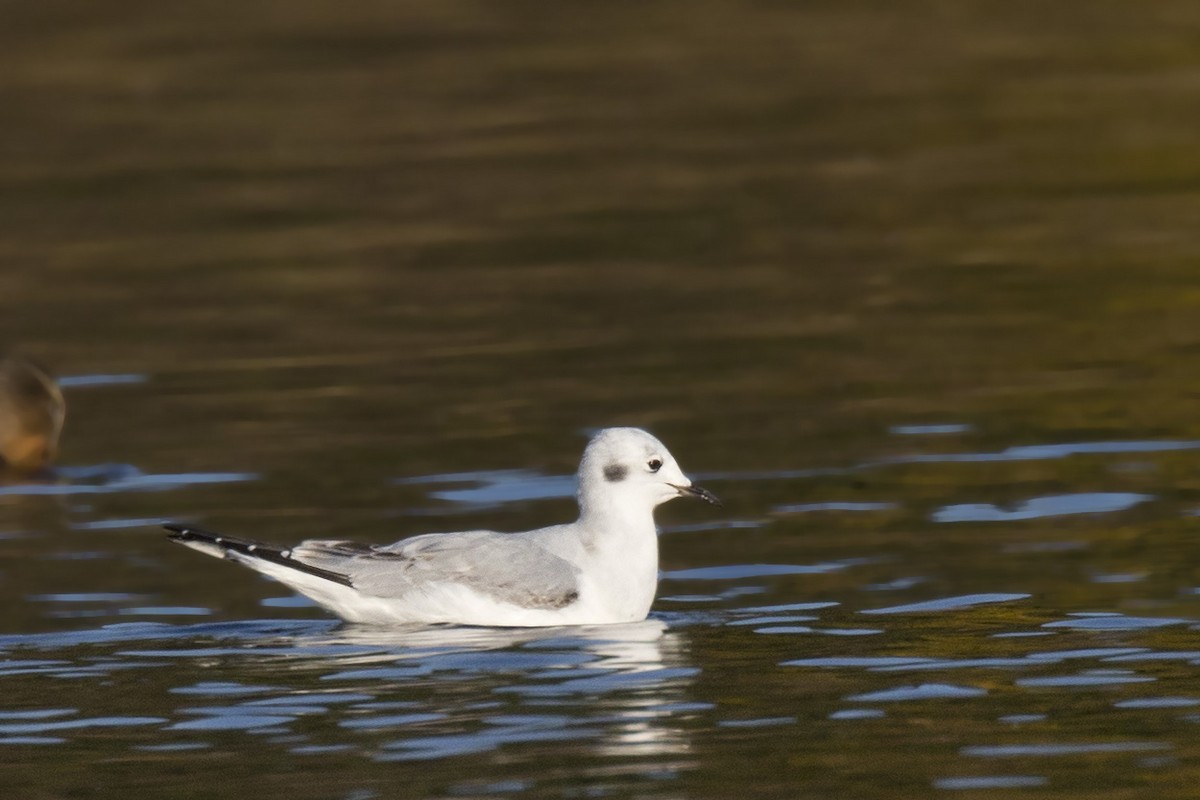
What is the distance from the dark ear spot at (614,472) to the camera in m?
12.6

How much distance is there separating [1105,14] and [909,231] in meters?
14.0

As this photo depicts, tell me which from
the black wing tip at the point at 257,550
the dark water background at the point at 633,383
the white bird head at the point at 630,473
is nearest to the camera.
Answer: the dark water background at the point at 633,383

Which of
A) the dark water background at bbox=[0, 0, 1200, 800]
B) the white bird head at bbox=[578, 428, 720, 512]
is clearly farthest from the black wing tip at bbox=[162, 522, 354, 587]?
the white bird head at bbox=[578, 428, 720, 512]

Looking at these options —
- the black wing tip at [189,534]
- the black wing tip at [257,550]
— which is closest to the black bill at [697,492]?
the black wing tip at [257,550]

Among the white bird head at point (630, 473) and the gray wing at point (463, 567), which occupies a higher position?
the white bird head at point (630, 473)

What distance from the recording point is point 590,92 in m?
31.4

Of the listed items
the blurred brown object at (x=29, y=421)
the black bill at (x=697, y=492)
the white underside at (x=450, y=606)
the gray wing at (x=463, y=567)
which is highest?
the blurred brown object at (x=29, y=421)

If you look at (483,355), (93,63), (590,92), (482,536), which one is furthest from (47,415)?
(93,63)

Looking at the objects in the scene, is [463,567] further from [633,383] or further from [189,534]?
[633,383]

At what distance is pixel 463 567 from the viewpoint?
12148 mm

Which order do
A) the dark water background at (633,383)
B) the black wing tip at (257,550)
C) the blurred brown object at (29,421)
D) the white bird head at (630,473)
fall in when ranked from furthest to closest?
the blurred brown object at (29,421) → the white bird head at (630,473) → the black wing tip at (257,550) → the dark water background at (633,383)

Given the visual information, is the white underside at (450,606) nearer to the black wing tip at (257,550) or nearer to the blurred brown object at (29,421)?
the black wing tip at (257,550)

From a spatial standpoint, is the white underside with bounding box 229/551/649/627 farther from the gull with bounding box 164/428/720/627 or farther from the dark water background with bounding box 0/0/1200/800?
the dark water background with bounding box 0/0/1200/800

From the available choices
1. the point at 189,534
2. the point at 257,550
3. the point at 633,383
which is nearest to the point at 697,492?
the point at 257,550
